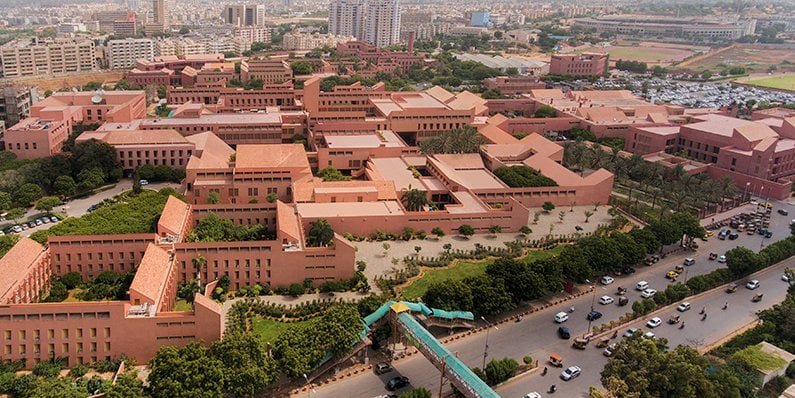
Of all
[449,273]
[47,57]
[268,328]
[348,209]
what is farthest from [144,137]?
[47,57]

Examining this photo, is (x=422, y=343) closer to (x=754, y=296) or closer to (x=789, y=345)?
(x=789, y=345)

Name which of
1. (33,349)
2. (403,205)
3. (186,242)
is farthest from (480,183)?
(33,349)

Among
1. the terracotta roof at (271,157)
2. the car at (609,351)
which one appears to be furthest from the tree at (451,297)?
the terracotta roof at (271,157)

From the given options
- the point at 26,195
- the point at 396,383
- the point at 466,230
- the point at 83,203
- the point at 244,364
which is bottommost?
the point at 396,383

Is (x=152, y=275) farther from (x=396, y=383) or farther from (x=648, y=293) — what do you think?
(x=648, y=293)

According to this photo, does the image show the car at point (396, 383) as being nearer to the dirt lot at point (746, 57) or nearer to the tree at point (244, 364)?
the tree at point (244, 364)

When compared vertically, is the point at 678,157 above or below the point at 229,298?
above
